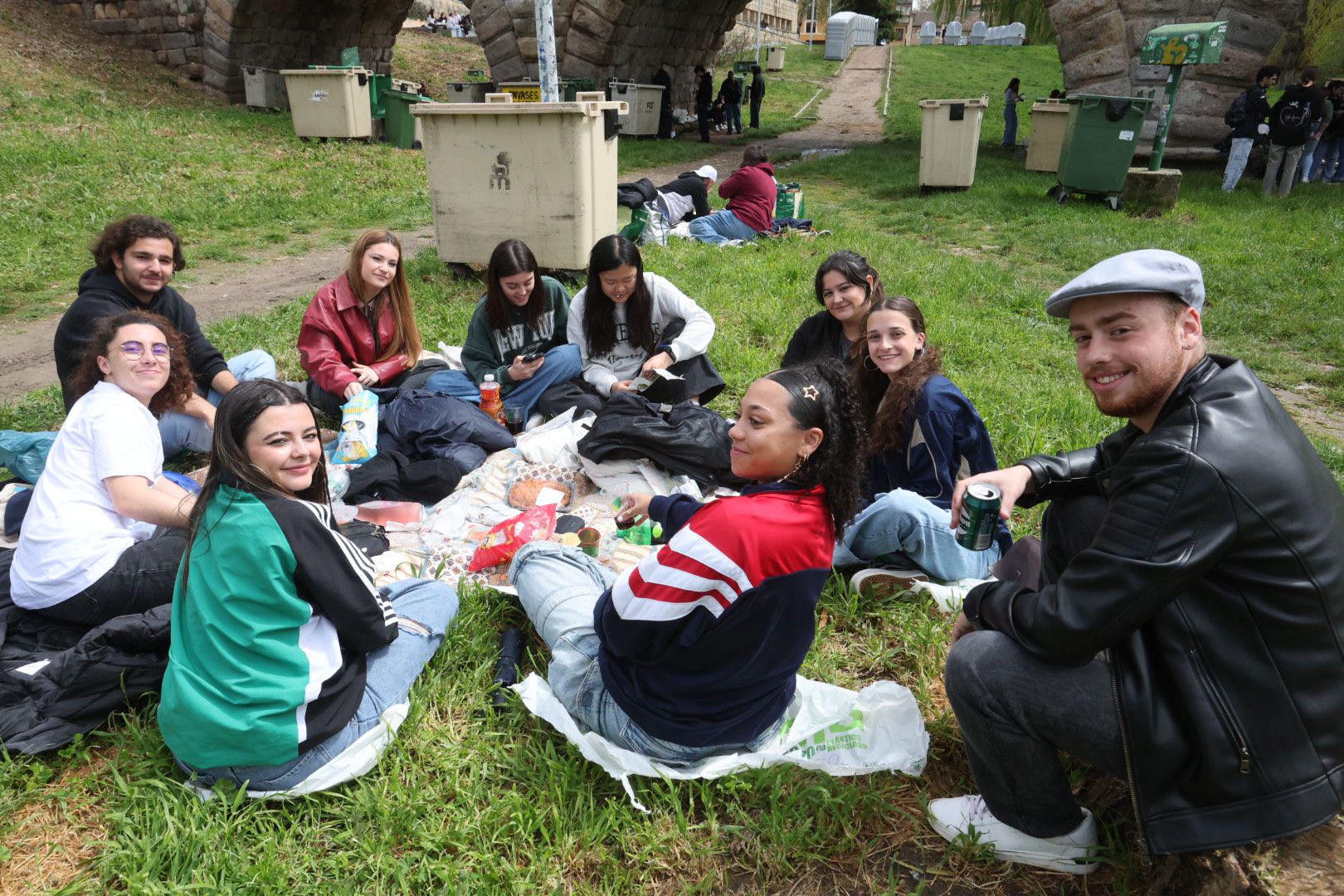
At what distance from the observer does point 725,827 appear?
2.14 metres

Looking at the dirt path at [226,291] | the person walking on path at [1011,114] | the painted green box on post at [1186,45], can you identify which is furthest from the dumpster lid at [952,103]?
the person walking on path at [1011,114]

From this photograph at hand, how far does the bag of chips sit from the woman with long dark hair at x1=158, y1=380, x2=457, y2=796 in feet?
5.85

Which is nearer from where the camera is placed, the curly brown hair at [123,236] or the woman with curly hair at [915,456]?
the woman with curly hair at [915,456]

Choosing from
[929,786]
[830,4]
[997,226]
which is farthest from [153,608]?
[830,4]

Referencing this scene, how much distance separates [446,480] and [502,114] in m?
3.53

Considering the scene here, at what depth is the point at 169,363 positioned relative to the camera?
3111 millimetres

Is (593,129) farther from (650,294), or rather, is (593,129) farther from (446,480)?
(446,480)

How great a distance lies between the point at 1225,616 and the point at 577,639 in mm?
1655

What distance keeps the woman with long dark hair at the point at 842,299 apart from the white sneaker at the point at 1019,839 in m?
1.94

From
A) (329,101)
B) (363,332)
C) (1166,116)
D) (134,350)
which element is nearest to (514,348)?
(363,332)

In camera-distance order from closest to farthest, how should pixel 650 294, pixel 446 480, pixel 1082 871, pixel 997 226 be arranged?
1. pixel 1082 871
2. pixel 446 480
3. pixel 650 294
4. pixel 997 226

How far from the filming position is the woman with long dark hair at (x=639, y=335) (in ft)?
14.2

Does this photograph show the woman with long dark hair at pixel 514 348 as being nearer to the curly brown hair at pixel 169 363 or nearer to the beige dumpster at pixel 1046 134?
the curly brown hair at pixel 169 363

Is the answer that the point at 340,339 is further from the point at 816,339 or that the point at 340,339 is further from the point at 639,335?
the point at 816,339
